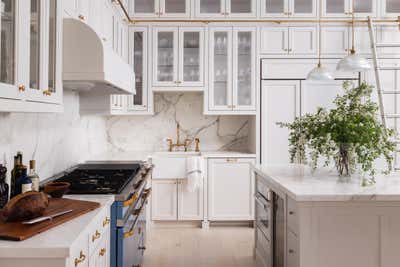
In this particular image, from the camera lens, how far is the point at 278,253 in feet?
9.04

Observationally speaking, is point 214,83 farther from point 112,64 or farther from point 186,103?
point 112,64

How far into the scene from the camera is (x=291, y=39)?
463 centimetres

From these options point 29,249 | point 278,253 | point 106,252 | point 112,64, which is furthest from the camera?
point 278,253

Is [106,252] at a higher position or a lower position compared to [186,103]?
lower

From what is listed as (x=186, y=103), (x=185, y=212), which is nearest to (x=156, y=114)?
(x=186, y=103)

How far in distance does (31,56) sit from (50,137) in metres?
1.29

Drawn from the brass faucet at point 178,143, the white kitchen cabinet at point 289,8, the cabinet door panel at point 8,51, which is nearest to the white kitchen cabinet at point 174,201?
the brass faucet at point 178,143

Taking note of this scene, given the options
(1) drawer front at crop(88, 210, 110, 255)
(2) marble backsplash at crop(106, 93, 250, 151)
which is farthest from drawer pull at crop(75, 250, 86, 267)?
(2) marble backsplash at crop(106, 93, 250, 151)

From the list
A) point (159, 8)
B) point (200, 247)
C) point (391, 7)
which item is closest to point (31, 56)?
point (200, 247)

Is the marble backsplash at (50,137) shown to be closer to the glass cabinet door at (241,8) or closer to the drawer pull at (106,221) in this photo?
the drawer pull at (106,221)

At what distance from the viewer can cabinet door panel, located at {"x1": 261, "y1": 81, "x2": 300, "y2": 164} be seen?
461 centimetres

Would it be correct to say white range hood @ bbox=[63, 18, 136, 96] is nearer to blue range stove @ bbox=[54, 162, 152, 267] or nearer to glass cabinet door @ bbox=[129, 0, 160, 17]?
blue range stove @ bbox=[54, 162, 152, 267]

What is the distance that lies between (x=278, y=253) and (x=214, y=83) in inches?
95.5

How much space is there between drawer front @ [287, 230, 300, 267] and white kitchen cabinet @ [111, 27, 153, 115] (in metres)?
2.75
